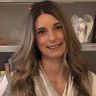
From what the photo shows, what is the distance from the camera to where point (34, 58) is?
5.48 feet

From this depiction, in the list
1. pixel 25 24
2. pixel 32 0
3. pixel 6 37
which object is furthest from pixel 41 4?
pixel 6 37

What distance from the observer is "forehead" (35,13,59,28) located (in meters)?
1.60

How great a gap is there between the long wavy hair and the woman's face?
3 centimetres

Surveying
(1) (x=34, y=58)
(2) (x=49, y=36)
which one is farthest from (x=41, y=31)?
(1) (x=34, y=58)

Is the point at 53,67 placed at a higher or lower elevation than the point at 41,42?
Answer: lower

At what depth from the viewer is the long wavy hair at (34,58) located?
1611 millimetres

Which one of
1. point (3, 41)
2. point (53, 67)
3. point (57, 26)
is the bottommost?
point (53, 67)

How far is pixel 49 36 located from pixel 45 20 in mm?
90

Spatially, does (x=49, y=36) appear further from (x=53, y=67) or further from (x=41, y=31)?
(x=53, y=67)

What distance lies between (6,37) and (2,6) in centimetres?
24

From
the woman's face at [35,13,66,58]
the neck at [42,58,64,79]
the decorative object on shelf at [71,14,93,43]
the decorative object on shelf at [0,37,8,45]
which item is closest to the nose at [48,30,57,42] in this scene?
the woman's face at [35,13,66,58]

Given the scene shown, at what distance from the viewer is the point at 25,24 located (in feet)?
5.36

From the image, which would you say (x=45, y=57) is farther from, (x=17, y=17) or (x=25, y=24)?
(x=17, y=17)

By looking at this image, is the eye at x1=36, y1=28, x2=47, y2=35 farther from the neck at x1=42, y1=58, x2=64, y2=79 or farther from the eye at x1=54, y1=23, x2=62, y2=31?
the neck at x1=42, y1=58, x2=64, y2=79
